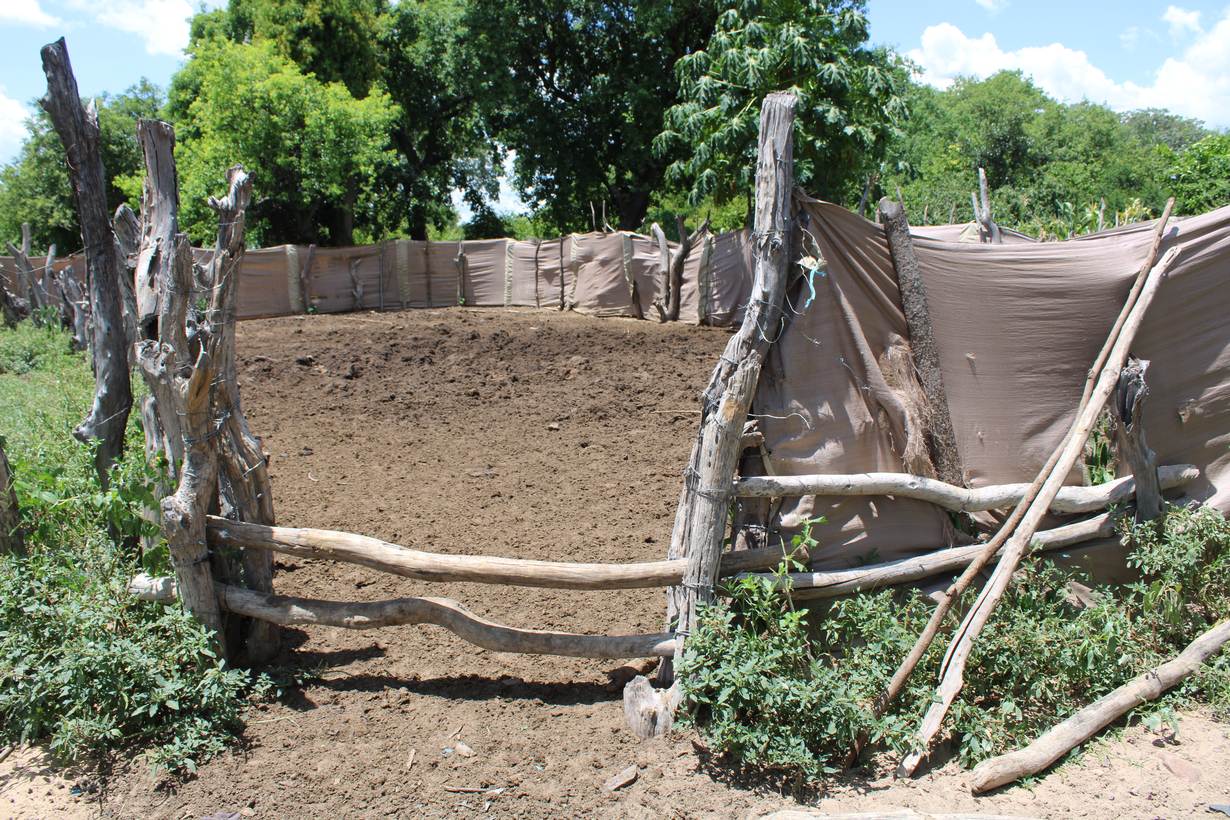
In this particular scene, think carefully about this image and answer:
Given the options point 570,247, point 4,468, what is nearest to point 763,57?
point 570,247

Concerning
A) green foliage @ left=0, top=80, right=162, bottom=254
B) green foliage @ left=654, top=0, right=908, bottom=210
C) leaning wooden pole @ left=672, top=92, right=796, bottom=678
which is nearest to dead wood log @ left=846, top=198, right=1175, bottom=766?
leaning wooden pole @ left=672, top=92, right=796, bottom=678

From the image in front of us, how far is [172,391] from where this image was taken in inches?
150

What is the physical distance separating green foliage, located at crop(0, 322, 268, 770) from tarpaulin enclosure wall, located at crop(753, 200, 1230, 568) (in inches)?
102

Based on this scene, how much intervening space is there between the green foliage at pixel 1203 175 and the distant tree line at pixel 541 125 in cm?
5

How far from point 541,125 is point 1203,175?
47.5 feet

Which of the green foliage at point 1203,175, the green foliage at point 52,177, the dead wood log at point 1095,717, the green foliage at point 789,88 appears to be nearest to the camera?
the dead wood log at point 1095,717

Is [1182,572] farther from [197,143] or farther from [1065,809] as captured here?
[197,143]

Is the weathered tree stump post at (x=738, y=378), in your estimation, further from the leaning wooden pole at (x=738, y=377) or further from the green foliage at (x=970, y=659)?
the green foliage at (x=970, y=659)

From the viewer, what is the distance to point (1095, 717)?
3.56m

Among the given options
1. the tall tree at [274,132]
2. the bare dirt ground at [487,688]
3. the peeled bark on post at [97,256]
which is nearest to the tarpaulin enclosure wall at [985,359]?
the bare dirt ground at [487,688]

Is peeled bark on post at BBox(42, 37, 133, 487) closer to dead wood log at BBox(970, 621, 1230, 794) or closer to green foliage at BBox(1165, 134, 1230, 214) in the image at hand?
dead wood log at BBox(970, 621, 1230, 794)

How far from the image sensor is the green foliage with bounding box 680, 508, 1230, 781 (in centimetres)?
341

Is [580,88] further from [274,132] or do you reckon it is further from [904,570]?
[904,570]

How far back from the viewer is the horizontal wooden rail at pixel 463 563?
12.7 feet
